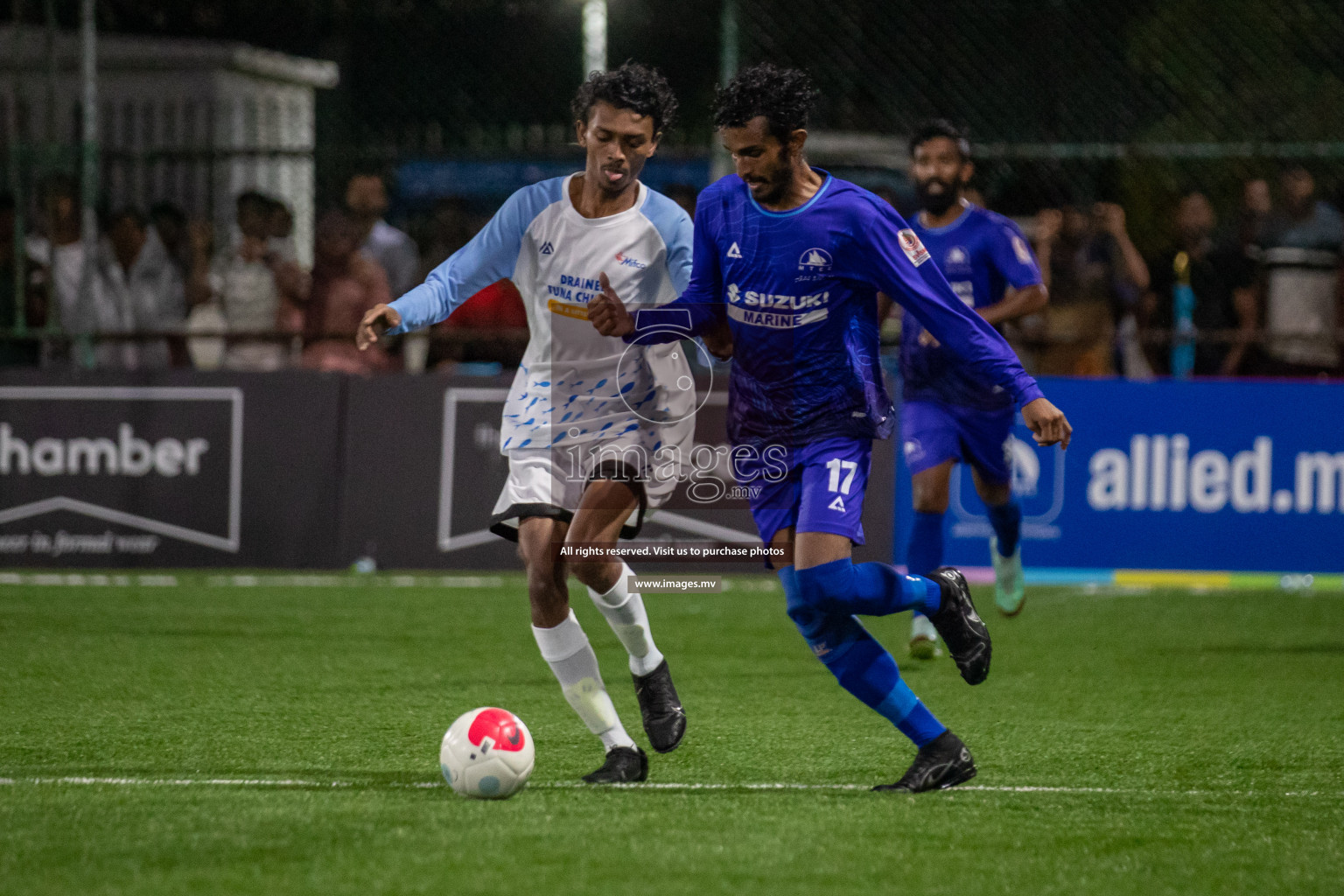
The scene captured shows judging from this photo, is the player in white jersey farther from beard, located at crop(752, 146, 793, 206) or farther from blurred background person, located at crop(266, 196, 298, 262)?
blurred background person, located at crop(266, 196, 298, 262)

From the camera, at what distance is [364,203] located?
11.8 m

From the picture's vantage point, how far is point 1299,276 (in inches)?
446

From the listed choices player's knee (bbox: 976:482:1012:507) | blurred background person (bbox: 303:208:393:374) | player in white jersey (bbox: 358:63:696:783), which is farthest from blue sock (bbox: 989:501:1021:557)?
blurred background person (bbox: 303:208:393:374)

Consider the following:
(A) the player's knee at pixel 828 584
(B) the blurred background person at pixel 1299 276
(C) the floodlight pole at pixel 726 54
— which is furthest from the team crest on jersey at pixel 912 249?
(B) the blurred background person at pixel 1299 276

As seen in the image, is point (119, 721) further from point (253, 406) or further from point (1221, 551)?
point (1221, 551)

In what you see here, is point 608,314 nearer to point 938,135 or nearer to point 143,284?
point 938,135

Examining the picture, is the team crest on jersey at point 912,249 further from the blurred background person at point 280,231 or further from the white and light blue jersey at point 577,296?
the blurred background person at point 280,231

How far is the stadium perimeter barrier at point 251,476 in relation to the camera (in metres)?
11.1

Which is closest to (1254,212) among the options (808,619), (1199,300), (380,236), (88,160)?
(1199,300)

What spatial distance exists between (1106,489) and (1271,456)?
3.39 feet

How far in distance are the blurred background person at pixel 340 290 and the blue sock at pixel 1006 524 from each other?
4.96 m

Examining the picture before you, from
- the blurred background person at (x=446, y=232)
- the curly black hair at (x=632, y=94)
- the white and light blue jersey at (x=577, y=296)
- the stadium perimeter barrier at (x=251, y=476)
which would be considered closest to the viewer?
the curly black hair at (x=632, y=94)

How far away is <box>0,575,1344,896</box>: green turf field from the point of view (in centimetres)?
399

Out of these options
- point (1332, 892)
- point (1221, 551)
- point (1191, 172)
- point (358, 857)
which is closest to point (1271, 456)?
point (1221, 551)
